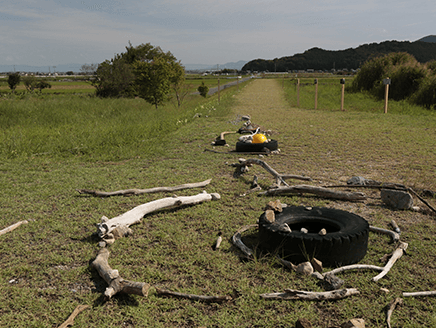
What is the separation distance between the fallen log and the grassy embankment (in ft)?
0.45

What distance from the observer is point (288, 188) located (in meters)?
5.40

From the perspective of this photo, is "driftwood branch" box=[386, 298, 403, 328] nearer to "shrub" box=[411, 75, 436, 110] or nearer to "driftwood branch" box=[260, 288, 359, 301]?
"driftwood branch" box=[260, 288, 359, 301]

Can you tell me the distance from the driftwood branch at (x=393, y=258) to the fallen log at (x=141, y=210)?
2634mm

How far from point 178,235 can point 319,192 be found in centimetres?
245

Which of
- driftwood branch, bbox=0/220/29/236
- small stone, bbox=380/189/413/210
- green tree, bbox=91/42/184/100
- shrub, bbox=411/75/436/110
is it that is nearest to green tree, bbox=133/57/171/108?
green tree, bbox=91/42/184/100

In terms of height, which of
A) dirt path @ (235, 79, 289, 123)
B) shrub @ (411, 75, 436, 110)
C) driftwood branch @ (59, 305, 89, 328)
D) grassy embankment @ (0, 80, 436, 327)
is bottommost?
grassy embankment @ (0, 80, 436, 327)

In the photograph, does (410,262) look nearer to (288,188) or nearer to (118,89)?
(288,188)

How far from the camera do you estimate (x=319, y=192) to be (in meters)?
5.28

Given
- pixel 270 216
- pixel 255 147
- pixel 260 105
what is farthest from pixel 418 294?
pixel 260 105

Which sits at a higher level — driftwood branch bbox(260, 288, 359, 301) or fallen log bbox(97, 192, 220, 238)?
fallen log bbox(97, 192, 220, 238)

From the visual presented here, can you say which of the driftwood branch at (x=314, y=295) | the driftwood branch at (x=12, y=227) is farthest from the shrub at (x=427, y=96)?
the driftwood branch at (x=12, y=227)

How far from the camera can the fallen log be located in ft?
13.1

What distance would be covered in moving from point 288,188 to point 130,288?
323cm

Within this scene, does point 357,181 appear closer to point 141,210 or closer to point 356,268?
point 356,268
